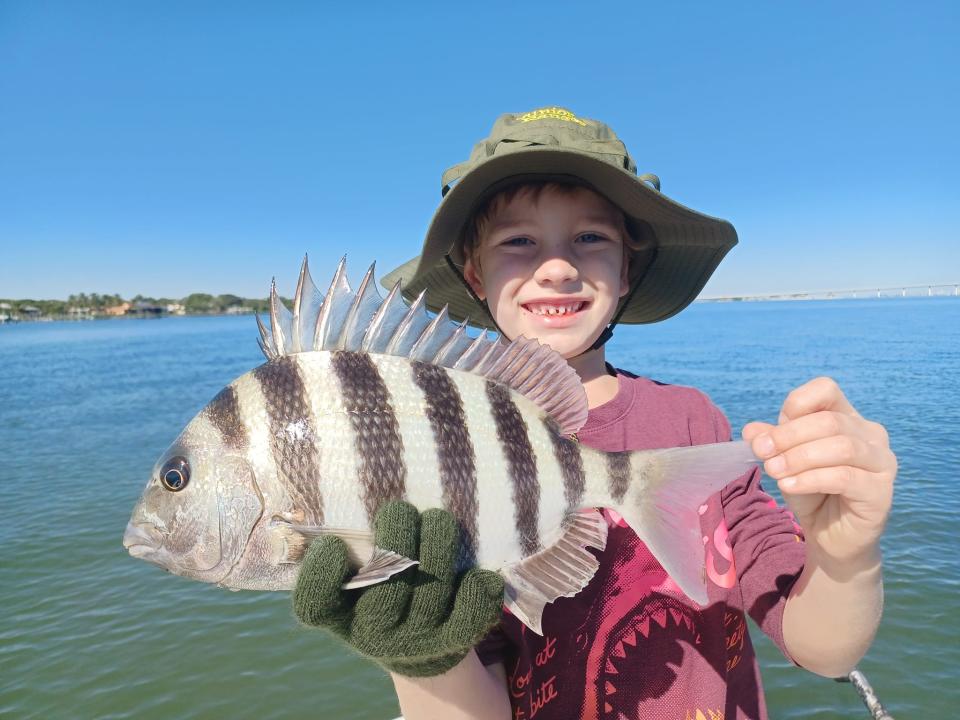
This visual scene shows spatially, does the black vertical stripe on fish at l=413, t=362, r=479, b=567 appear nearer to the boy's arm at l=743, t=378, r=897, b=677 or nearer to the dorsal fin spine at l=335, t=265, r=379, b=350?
the dorsal fin spine at l=335, t=265, r=379, b=350

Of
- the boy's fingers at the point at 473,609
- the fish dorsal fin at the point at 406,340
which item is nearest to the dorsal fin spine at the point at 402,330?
the fish dorsal fin at the point at 406,340

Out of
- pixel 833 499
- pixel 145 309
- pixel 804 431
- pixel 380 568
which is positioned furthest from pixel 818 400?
pixel 145 309

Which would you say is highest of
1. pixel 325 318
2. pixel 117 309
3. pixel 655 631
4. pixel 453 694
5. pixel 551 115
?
pixel 117 309

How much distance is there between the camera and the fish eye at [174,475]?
5.09 ft

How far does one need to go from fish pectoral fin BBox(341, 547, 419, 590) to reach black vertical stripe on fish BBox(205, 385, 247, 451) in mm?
471

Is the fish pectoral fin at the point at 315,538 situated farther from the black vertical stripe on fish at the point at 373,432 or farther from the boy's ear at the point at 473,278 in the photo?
the boy's ear at the point at 473,278

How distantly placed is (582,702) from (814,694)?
4920 mm

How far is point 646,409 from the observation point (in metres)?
2.48

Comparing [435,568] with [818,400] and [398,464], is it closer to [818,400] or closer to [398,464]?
[398,464]

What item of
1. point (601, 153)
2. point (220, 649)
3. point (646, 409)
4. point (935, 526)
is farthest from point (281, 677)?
point (935, 526)

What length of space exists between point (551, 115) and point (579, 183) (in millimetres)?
426

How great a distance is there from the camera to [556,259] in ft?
7.54

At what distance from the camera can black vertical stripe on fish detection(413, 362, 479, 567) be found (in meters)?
1.56

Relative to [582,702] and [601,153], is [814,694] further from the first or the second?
[601,153]
